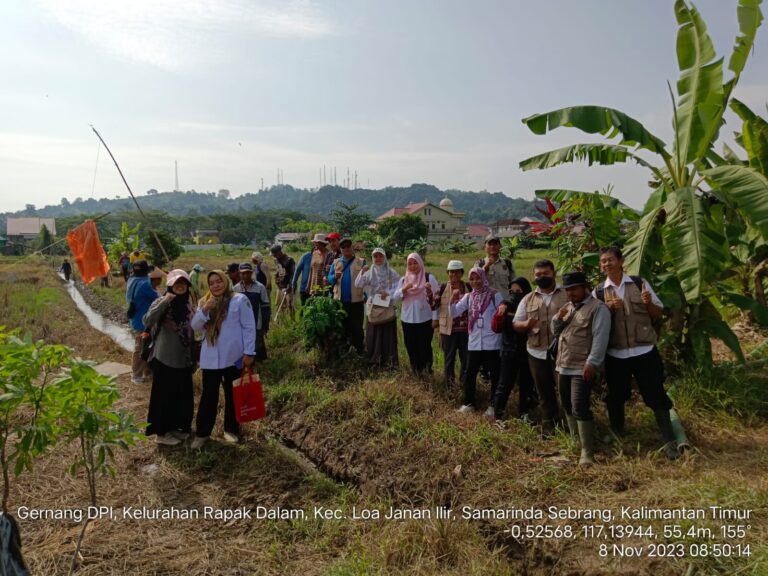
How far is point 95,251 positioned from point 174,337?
4.64m

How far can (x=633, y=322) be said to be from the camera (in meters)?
3.65

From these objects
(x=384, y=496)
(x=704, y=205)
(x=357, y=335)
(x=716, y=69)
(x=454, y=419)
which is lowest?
(x=384, y=496)

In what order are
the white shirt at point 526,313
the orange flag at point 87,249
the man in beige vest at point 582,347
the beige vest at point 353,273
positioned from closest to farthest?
the man in beige vest at point 582,347, the white shirt at point 526,313, the beige vest at point 353,273, the orange flag at point 87,249

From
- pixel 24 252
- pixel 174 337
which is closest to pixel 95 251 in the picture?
pixel 174 337

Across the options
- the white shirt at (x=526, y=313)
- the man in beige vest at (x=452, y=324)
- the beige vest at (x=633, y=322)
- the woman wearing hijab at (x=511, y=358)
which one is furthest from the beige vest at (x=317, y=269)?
the beige vest at (x=633, y=322)

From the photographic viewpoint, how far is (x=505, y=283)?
4965 millimetres

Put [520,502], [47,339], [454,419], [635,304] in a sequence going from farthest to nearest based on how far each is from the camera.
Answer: [47,339], [454,419], [635,304], [520,502]

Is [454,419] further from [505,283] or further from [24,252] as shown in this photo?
[24,252]

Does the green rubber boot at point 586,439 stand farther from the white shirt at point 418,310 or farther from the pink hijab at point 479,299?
the white shirt at point 418,310

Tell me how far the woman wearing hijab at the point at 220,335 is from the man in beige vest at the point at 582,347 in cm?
270

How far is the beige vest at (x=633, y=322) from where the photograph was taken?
3.64m

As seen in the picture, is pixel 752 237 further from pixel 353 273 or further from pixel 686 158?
pixel 353 273

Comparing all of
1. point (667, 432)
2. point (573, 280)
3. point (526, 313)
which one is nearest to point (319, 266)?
point (526, 313)

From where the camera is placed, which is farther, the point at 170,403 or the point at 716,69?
the point at 170,403
